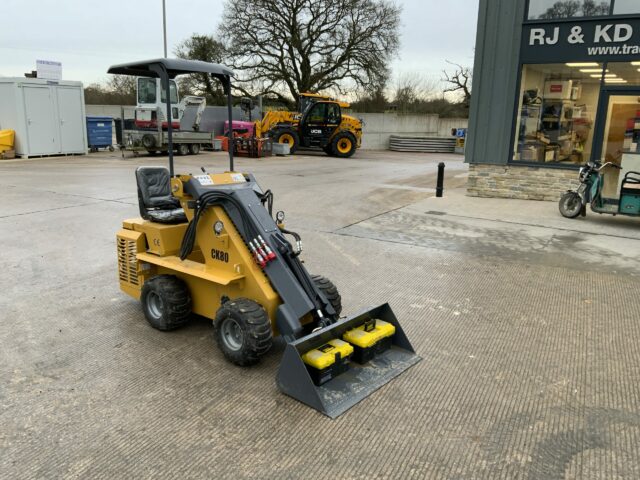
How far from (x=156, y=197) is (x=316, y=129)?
61.8ft

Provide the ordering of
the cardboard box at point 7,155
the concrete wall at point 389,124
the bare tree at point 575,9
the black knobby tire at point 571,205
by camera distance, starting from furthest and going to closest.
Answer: the concrete wall at point 389,124, the cardboard box at point 7,155, the bare tree at point 575,9, the black knobby tire at point 571,205

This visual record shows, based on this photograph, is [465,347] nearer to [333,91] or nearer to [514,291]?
[514,291]

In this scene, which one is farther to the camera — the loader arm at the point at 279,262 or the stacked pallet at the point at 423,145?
the stacked pallet at the point at 423,145

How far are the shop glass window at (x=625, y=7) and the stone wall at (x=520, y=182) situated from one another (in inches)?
120

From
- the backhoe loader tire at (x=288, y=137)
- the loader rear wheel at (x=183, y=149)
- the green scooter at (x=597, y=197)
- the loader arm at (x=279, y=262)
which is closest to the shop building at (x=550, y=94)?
the green scooter at (x=597, y=197)

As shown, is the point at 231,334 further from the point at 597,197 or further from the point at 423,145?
the point at 423,145

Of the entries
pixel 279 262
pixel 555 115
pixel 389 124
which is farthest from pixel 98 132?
pixel 279 262

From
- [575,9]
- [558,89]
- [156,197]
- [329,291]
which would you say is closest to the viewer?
[329,291]

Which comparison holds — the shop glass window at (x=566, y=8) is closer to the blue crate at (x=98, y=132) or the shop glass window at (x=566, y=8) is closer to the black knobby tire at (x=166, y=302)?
the black knobby tire at (x=166, y=302)

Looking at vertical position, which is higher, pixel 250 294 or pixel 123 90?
pixel 123 90

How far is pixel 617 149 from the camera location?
10.4m

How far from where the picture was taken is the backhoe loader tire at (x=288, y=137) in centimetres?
2341

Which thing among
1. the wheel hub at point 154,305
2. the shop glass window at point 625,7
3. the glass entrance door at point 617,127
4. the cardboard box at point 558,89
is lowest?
the wheel hub at point 154,305

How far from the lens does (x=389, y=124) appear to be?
3347cm
